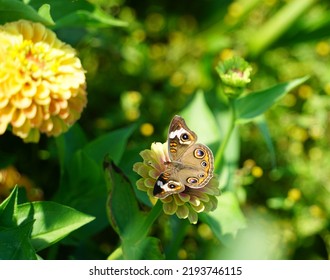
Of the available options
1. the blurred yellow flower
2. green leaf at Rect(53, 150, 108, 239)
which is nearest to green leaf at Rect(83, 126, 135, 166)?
green leaf at Rect(53, 150, 108, 239)

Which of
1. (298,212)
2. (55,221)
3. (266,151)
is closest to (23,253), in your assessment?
(55,221)

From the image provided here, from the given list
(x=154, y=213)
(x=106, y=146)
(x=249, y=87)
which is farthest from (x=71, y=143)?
(x=249, y=87)

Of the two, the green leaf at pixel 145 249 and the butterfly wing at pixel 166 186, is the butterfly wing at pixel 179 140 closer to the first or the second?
the butterfly wing at pixel 166 186

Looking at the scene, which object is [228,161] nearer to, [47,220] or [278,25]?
[47,220]

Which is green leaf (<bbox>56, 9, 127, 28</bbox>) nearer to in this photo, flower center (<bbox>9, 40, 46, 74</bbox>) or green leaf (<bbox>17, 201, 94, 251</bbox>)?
flower center (<bbox>9, 40, 46, 74</bbox>)

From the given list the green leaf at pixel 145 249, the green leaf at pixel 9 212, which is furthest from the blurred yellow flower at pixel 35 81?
the green leaf at pixel 145 249

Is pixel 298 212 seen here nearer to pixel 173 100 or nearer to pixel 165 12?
pixel 173 100

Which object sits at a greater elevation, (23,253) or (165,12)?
(23,253)
